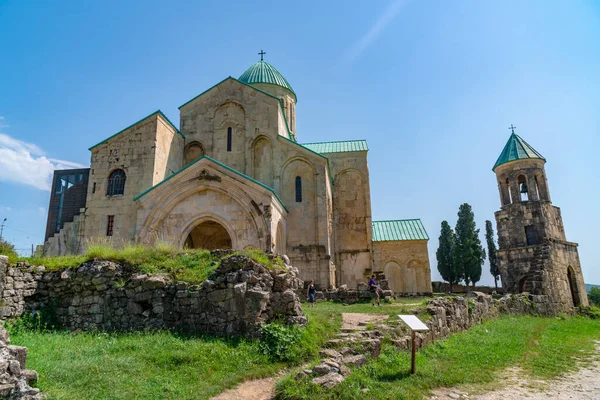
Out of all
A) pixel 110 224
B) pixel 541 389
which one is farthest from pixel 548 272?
pixel 110 224

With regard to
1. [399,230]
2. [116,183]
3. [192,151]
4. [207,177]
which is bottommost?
[399,230]

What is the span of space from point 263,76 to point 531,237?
18.8 meters

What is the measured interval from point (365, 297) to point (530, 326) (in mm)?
5790

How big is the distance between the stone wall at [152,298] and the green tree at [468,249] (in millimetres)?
27949

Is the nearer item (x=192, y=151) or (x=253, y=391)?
(x=253, y=391)

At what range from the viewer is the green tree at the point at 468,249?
3249 centimetres

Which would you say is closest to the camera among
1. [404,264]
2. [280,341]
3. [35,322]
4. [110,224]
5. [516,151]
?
[280,341]

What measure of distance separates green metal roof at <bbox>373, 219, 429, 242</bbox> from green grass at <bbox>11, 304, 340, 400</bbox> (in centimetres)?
1754

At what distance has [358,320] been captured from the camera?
10.5m

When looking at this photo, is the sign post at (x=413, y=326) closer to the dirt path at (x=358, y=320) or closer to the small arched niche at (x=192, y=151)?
the dirt path at (x=358, y=320)

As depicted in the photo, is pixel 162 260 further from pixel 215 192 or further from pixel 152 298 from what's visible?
pixel 215 192

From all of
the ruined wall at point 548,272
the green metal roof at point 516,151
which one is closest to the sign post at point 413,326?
the ruined wall at point 548,272

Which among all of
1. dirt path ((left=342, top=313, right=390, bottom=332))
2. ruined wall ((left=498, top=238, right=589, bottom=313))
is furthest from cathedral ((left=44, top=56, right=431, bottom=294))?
ruined wall ((left=498, top=238, right=589, bottom=313))

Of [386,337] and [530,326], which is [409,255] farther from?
[386,337]
